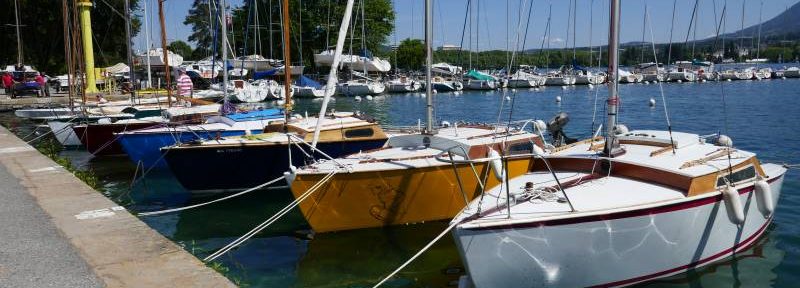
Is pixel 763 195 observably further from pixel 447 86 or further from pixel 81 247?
pixel 447 86

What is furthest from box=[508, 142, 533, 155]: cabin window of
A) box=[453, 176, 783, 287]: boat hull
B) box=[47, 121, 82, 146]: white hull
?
box=[47, 121, 82, 146]: white hull

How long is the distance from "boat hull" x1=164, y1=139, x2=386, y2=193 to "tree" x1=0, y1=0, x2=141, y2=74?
1737 inches

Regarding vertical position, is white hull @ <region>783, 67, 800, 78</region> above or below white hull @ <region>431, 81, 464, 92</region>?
above

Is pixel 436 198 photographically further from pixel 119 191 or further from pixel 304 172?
pixel 119 191

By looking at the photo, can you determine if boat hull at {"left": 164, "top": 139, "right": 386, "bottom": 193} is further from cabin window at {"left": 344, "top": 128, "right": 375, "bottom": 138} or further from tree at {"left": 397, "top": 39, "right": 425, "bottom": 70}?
tree at {"left": 397, "top": 39, "right": 425, "bottom": 70}

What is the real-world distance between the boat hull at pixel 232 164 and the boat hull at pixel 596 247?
8338 millimetres

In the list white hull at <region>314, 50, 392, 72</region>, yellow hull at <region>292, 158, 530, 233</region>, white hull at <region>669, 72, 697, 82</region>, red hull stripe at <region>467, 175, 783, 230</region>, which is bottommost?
Answer: yellow hull at <region>292, 158, 530, 233</region>

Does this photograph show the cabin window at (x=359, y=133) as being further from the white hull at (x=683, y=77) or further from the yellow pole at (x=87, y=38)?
the white hull at (x=683, y=77)

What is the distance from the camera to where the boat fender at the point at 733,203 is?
323 inches

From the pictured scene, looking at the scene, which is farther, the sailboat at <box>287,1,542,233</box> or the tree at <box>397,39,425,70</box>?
the tree at <box>397,39,425,70</box>

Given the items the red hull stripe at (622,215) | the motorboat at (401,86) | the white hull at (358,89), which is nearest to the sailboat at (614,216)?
the red hull stripe at (622,215)

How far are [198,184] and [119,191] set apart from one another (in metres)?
2.69

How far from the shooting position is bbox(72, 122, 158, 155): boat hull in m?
21.5

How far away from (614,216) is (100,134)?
Answer: 1904cm
